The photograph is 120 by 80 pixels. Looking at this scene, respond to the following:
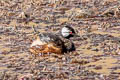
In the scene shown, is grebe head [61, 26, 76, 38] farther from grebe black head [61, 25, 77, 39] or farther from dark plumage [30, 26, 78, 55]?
dark plumage [30, 26, 78, 55]

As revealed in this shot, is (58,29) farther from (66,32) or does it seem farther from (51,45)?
(51,45)

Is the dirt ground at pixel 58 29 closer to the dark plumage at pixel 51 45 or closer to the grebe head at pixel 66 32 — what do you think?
the dark plumage at pixel 51 45

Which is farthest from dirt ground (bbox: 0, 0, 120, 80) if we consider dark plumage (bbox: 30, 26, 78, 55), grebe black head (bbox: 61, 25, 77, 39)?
grebe black head (bbox: 61, 25, 77, 39)

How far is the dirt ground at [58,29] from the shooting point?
13.2 metres

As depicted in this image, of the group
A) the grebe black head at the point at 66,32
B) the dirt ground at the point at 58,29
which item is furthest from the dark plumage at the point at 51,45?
the grebe black head at the point at 66,32

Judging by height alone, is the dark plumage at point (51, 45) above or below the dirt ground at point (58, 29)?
above

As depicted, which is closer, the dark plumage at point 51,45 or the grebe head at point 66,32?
the dark plumage at point 51,45

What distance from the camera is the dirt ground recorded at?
1316 cm

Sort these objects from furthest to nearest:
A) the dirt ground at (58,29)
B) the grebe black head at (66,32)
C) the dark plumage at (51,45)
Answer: the grebe black head at (66,32) → the dark plumage at (51,45) → the dirt ground at (58,29)

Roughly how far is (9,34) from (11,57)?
4.23 meters

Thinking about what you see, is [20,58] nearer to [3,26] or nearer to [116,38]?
[116,38]

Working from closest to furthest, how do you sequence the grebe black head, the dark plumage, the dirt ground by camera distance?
1. the dirt ground
2. the dark plumage
3. the grebe black head

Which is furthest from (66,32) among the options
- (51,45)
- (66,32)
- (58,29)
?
(58,29)

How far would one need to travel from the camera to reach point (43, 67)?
1382 centimetres
